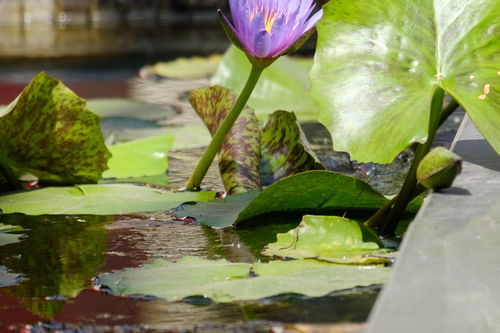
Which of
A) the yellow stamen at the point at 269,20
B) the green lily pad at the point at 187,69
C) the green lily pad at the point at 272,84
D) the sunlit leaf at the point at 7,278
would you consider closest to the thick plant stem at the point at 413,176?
the yellow stamen at the point at 269,20

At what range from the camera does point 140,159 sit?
159 cm

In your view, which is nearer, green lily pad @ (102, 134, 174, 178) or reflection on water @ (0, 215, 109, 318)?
reflection on water @ (0, 215, 109, 318)

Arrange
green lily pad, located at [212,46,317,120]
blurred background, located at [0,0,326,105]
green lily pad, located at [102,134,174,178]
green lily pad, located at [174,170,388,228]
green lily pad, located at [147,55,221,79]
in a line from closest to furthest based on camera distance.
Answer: green lily pad, located at [174,170,388,228]
green lily pad, located at [102,134,174,178]
green lily pad, located at [212,46,317,120]
green lily pad, located at [147,55,221,79]
blurred background, located at [0,0,326,105]

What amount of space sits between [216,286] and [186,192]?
0.46 metres

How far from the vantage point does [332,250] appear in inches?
38.9

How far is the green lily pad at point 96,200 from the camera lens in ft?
4.08

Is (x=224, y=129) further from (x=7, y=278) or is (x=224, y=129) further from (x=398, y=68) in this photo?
(x=7, y=278)

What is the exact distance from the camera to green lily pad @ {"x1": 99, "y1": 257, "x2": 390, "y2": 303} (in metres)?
0.86

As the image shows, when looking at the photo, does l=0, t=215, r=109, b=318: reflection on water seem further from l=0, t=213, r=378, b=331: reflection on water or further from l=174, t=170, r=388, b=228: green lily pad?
l=174, t=170, r=388, b=228: green lily pad

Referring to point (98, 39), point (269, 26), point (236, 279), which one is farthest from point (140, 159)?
point (98, 39)

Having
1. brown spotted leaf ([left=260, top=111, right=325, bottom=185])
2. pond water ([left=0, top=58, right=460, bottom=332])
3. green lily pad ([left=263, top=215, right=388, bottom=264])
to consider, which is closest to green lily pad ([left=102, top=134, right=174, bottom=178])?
pond water ([left=0, top=58, right=460, bottom=332])

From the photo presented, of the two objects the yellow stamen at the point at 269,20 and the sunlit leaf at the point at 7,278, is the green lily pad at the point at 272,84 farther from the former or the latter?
the sunlit leaf at the point at 7,278

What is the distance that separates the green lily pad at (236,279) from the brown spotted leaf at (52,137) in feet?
1.39

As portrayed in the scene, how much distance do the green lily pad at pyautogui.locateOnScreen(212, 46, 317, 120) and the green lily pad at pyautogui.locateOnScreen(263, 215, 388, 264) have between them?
1106 mm
